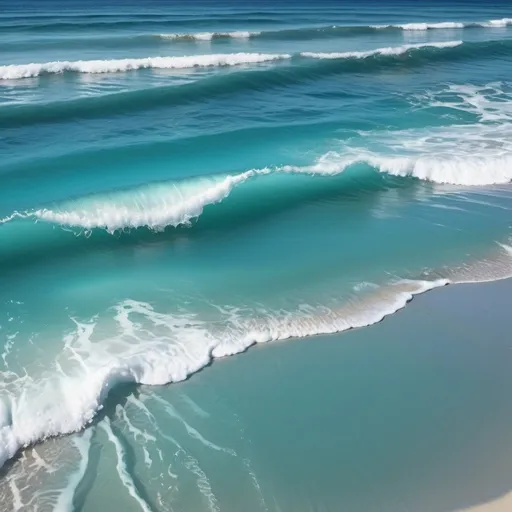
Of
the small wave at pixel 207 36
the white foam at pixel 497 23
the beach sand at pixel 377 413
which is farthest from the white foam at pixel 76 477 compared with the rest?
the white foam at pixel 497 23

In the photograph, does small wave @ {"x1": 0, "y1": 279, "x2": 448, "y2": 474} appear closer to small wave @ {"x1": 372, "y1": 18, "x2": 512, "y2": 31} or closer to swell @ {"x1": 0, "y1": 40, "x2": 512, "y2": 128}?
swell @ {"x1": 0, "y1": 40, "x2": 512, "y2": 128}

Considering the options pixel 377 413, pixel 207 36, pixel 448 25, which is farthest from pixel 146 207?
pixel 448 25

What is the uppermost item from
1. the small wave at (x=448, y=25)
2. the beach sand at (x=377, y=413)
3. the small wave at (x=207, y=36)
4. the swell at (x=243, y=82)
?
the small wave at (x=448, y=25)

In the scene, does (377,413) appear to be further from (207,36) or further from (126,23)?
(126,23)

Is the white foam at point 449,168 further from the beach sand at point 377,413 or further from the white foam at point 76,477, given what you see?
the white foam at point 76,477

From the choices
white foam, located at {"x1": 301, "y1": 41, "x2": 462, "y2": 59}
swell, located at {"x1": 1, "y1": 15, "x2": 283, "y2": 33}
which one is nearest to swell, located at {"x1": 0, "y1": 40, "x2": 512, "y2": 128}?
white foam, located at {"x1": 301, "y1": 41, "x2": 462, "y2": 59}

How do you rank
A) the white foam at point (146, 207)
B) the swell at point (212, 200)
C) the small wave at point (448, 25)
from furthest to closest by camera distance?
the small wave at point (448, 25) → the white foam at point (146, 207) → the swell at point (212, 200)
